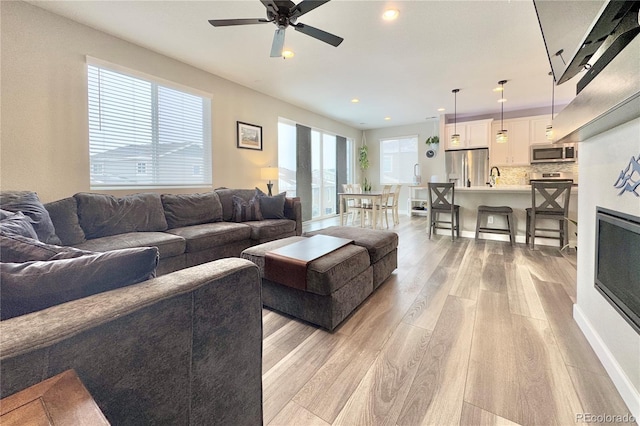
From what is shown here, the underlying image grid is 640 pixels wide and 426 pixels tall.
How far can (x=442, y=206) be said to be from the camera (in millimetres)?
4656

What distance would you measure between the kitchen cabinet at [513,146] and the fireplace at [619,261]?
18.8ft

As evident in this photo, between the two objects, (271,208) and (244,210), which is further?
(271,208)

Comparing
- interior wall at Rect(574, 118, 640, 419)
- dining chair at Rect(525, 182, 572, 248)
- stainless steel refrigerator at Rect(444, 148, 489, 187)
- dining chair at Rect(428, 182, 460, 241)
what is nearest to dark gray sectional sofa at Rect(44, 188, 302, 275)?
dining chair at Rect(428, 182, 460, 241)

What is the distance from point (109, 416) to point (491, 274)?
10.6 feet

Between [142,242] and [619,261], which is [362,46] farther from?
[142,242]

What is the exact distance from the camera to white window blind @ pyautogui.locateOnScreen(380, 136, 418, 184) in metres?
7.98

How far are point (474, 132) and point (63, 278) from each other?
25.2ft

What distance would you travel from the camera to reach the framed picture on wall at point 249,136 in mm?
4621

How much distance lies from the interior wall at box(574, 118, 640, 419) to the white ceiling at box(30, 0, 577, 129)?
1805 mm

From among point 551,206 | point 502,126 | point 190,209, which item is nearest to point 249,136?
point 190,209

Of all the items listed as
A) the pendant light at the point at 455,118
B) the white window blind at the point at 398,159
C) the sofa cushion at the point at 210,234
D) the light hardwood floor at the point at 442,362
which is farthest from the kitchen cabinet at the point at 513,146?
the sofa cushion at the point at 210,234

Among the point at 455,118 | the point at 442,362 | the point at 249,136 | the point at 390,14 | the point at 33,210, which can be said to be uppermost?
the point at 455,118

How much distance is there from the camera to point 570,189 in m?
3.72

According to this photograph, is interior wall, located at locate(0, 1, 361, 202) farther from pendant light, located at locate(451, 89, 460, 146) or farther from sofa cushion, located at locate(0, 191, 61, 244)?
pendant light, located at locate(451, 89, 460, 146)
